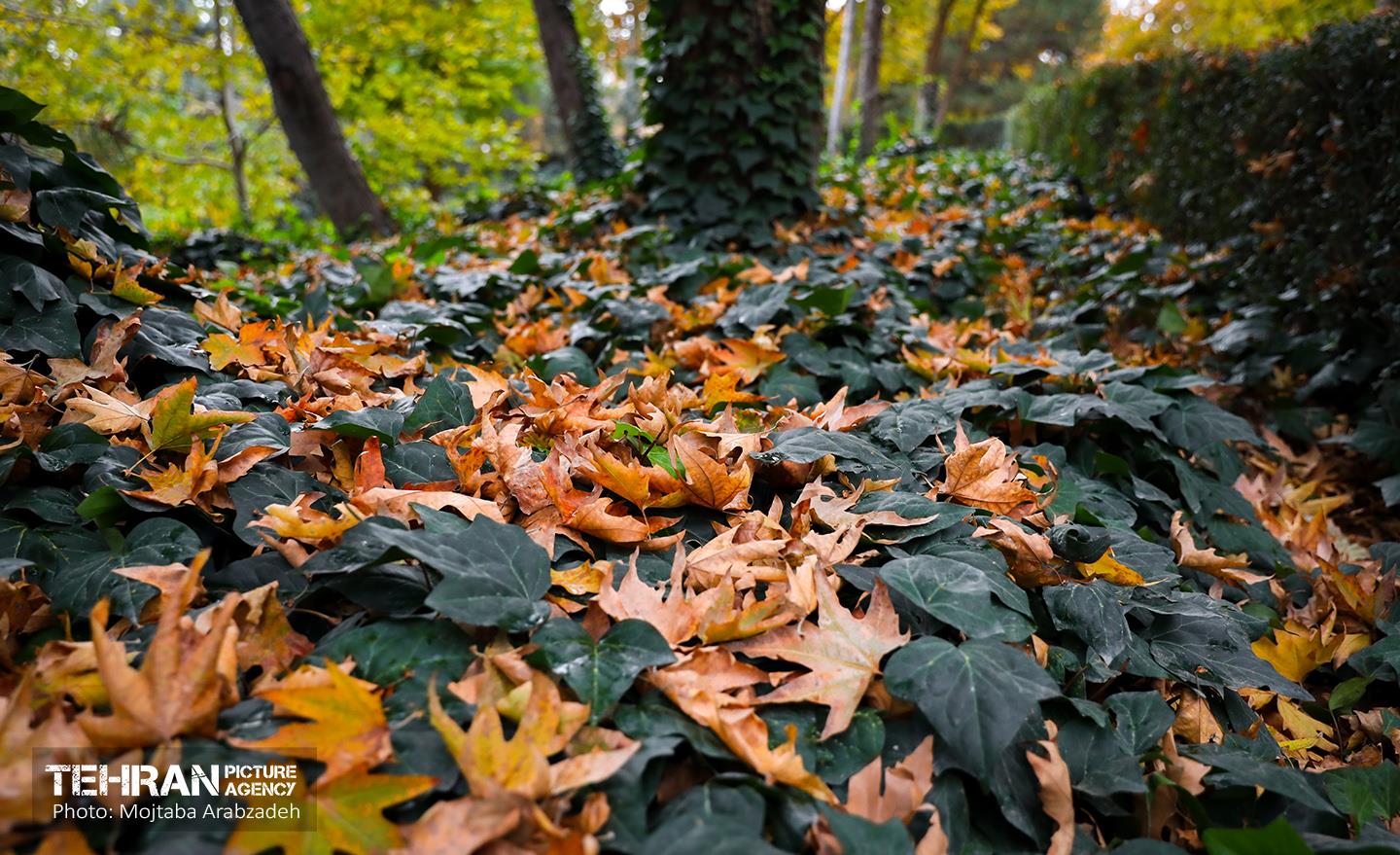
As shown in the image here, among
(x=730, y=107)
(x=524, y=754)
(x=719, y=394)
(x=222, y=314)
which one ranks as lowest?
(x=524, y=754)

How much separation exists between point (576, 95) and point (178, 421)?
7.09 m

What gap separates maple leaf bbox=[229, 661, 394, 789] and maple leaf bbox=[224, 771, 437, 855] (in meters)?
0.02

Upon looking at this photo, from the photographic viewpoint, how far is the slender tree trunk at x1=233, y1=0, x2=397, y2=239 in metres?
5.54

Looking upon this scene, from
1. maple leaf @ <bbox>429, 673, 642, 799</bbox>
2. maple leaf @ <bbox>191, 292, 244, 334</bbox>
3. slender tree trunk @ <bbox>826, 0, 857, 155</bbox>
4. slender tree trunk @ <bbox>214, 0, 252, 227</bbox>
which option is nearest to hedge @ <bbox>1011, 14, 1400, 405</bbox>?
maple leaf @ <bbox>429, 673, 642, 799</bbox>

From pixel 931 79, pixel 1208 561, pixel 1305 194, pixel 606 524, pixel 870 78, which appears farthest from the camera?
pixel 931 79

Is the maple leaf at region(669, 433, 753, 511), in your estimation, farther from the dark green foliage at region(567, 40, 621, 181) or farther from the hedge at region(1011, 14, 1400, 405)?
the dark green foliage at region(567, 40, 621, 181)

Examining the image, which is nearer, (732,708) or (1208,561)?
(732,708)

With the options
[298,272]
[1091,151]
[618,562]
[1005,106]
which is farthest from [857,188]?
[1005,106]

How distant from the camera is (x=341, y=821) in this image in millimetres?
839

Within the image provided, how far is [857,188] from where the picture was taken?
245 inches

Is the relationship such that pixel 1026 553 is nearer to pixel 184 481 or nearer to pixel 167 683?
pixel 167 683

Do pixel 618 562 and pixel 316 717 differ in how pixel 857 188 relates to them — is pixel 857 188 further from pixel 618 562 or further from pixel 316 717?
pixel 316 717

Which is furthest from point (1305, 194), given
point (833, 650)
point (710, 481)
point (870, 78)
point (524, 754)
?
point (870, 78)

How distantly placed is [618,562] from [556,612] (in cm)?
19
